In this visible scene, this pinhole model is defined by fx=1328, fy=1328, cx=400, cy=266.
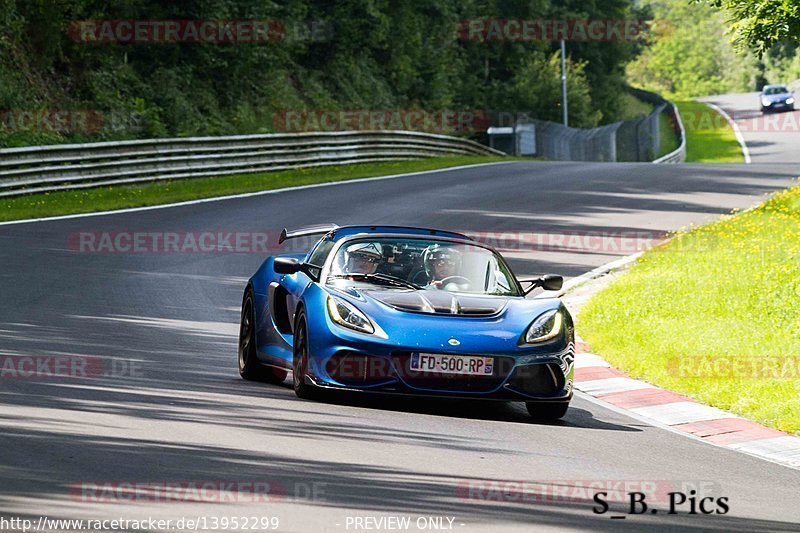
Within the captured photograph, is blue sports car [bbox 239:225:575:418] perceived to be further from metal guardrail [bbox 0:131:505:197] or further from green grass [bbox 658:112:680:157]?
green grass [bbox 658:112:680:157]

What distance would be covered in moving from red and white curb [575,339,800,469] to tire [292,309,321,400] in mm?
2613

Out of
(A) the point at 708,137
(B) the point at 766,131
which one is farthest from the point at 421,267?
(B) the point at 766,131

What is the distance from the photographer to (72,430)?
7922mm

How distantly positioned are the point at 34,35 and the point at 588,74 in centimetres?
5301

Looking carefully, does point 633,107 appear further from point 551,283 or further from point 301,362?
point 301,362

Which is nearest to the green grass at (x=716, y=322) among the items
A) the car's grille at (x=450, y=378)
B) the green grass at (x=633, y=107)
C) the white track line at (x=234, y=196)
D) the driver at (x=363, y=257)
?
the car's grille at (x=450, y=378)

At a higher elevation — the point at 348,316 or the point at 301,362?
the point at 348,316

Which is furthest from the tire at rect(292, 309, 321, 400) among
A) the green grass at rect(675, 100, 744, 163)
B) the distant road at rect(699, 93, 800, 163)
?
the green grass at rect(675, 100, 744, 163)

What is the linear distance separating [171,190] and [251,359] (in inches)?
780

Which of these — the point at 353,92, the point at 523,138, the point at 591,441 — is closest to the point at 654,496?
the point at 591,441

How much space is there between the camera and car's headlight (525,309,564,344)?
31.9 feet

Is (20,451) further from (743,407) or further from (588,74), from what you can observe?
(588,74)

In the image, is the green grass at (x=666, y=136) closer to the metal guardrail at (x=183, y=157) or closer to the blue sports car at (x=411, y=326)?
the metal guardrail at (x=183, y=157)

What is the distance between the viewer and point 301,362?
982 centimetres
